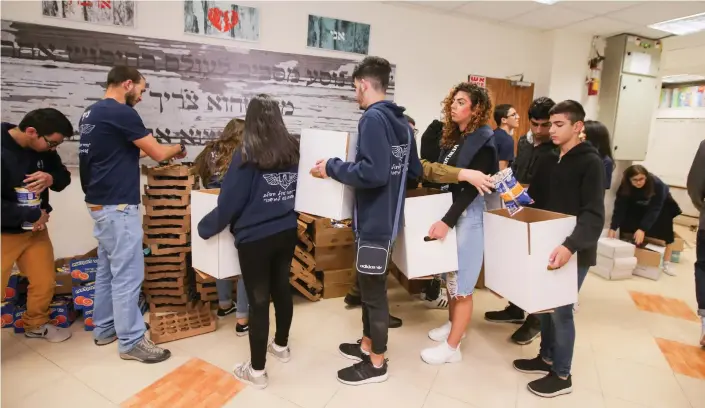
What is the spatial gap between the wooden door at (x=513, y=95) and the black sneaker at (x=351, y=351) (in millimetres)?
3392

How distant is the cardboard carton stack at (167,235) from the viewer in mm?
2775

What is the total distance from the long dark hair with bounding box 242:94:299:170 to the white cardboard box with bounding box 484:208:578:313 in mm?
1091

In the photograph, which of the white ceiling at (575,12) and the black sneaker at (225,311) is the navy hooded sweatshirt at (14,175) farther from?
the white ceiling at (575,12)

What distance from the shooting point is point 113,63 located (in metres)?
3.17

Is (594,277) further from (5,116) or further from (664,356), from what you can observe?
(5,116)

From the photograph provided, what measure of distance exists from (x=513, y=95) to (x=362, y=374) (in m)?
3.99

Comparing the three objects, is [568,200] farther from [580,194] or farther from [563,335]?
[563,335]

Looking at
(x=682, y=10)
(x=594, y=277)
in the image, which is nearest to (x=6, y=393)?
(x=594, y=277)

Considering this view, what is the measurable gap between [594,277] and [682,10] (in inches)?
111

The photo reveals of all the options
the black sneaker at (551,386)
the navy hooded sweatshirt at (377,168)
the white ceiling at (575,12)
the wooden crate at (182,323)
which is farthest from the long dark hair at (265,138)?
the white ceiling at (575,12)

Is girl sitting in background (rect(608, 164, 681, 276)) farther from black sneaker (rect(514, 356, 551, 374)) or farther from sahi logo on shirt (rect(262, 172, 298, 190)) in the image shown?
sahi logo on shirt (rect(262, 172, 298, 190))

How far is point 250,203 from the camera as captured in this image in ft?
6.28

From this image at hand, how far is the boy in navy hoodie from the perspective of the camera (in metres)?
1.84

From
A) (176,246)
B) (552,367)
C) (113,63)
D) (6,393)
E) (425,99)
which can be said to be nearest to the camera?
(6,393)
